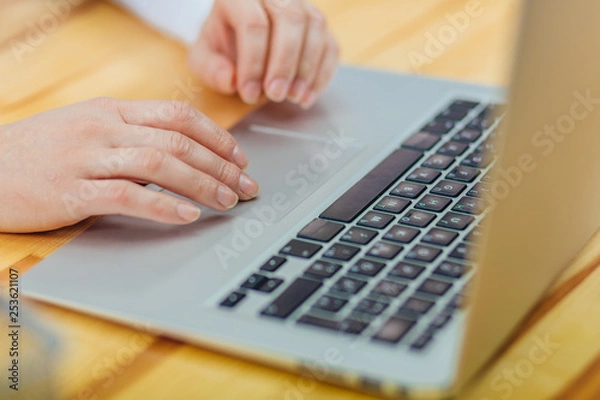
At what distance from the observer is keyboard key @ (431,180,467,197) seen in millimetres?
682

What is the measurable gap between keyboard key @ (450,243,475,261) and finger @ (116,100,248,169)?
235 mm

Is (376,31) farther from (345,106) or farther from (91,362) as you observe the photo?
(91,362)

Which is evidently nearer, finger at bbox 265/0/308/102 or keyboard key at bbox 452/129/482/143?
keyboard key at bbox 452/129/482/143

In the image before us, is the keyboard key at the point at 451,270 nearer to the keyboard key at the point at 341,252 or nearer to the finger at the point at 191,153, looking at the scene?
the keyboard key at the point at 341,252

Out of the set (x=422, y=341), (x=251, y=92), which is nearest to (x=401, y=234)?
(x=422, y=341)

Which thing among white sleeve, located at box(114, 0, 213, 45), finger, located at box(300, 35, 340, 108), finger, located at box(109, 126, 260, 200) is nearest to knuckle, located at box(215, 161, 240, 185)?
finger, located at box(109, 126, 260, 200)

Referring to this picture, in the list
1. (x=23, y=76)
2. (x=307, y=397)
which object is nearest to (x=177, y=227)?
(x=307, y=397)

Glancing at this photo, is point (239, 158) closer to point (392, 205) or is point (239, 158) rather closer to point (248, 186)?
point (248, 186)

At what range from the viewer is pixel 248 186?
706mm

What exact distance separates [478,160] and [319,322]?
0.29m

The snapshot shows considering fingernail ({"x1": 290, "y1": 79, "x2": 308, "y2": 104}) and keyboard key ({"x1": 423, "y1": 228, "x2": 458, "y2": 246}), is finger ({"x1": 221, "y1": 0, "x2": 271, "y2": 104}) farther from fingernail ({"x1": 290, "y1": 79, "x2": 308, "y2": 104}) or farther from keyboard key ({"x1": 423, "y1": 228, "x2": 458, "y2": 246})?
keyboard key ({"x1": 423, "y1": 228, "x2": 458, "y2": 246})

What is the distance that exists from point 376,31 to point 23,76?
465mm

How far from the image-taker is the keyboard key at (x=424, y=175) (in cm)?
71

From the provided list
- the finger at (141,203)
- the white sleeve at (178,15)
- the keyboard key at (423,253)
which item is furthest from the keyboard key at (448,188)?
the white sleeve at (178,15)
